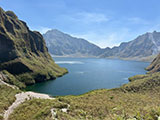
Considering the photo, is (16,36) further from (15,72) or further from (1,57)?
(15,72)

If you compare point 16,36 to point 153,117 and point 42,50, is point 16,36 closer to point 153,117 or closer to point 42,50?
point 42,50

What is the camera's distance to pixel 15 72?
98500mm

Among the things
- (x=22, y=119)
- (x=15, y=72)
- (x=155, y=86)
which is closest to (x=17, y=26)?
(x=15, y=72)

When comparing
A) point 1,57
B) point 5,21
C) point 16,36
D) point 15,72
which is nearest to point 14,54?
point 1,57

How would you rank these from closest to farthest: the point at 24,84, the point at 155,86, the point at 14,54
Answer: the point at 155,86 → the point at 24,84 → the point at 14,54

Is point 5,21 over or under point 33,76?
over

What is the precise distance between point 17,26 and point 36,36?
1464 inches

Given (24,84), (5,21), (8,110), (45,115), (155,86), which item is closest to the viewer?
(45,115)

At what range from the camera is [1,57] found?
101812 mm

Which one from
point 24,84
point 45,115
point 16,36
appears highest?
point 16,36

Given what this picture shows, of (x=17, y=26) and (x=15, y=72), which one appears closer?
(x=15, y=72)

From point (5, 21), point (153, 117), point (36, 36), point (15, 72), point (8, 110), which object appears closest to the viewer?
point (153, 117)

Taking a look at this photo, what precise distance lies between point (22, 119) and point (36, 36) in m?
166

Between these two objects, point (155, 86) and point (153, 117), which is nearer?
point (153, 117)
